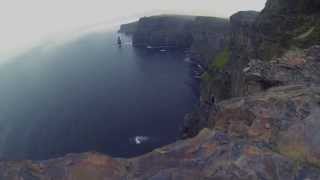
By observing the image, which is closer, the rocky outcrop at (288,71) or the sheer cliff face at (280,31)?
the rocky outcrop at (288,71)

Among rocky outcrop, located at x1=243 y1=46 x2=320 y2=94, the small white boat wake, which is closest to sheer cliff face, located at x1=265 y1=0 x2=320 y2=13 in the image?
the small white boat wake

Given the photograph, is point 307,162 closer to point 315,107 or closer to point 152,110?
point 315,107

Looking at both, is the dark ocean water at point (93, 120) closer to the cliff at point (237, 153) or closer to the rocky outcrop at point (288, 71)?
the rocky outcrop at point (288, 71)

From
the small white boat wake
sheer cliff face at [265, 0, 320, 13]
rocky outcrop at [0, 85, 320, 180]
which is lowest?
A: the small white boat wake

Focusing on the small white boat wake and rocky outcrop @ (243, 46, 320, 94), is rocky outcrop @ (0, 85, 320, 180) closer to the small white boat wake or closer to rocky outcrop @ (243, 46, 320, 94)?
rocky outcrop @ (243, 46, 320, 94)

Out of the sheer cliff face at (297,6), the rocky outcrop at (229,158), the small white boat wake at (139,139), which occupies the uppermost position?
the rocky outcrop at (229,158)

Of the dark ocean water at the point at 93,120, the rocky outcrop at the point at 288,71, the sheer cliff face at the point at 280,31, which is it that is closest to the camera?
the rocky outcrop at the point at 288,71

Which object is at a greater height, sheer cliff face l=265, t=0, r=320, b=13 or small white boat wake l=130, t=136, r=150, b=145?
sheer cliff face l=265, t=0, r=320, b=13

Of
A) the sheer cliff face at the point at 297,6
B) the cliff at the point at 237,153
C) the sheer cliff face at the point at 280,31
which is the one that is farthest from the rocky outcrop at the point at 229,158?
the sheer cliff face at the point at 297,6

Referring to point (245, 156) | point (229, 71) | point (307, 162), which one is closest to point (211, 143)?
point (245, 156)

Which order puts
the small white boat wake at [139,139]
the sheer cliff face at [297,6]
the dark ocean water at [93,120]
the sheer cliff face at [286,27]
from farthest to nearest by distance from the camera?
the small white boat wake at [139,139], the dark ocean water at [93,120], the sheer cliff face at [297,6], the sheer cliff face at [286,27]

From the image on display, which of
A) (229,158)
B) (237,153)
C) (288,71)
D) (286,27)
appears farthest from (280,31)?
(229,158)

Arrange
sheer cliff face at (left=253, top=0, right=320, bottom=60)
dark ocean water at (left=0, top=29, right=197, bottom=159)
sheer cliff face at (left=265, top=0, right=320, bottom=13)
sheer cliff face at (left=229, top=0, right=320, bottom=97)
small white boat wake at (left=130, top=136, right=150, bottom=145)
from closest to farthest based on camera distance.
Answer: sheer cliff face at (left=253, top=0, right=320, bottom=60)
sheer cliff face at (left=229, top=0, right=320, bottom=97)
sheer cliff face at (left=265, top=0, right=320, bottom=13)
dark ocean water at (left=0, top=29, right=197, bottom=159)
small white boat wake at (left=130, top=136, right=150, bottom=145)

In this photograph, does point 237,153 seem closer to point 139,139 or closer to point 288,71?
point 288,71
